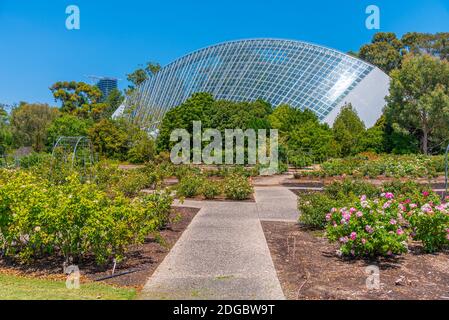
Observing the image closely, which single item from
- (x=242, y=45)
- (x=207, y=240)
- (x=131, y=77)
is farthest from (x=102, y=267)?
(x=131, y=77)

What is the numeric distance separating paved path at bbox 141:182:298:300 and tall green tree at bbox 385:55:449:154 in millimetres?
27607

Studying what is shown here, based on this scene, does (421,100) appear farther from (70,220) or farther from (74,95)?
(74,95)

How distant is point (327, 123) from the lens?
36750 mm

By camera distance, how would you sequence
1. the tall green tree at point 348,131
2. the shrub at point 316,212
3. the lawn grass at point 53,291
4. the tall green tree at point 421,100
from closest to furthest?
the lawn grass at point 53,291, the shrub at point 316,212, the tall green tree at point 348,131, the tall green tree at point 421,100

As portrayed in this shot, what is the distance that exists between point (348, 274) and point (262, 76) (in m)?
39.3

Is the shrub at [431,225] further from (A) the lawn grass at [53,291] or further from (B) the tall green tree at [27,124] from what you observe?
(B) the tall green tree at [27,124]

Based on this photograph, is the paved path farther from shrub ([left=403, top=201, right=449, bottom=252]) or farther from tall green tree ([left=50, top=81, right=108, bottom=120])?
tall green tree ([left=50, top=81, right=108, bottom=120])

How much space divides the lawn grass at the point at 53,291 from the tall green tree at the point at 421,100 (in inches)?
1333

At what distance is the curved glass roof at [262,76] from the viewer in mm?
40188

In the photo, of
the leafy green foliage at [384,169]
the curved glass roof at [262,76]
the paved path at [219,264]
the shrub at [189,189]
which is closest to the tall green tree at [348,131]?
the curved glass roof at [262,76]

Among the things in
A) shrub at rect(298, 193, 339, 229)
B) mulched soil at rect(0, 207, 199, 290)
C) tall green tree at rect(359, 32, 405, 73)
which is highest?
tall green tree at rect(359, 32, 405, 73)

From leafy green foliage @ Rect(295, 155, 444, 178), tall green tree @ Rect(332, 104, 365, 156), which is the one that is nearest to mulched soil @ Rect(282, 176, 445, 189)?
leafy green foliage @ Rect(295, 155, 444, 178)

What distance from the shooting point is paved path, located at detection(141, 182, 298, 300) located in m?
5.13
